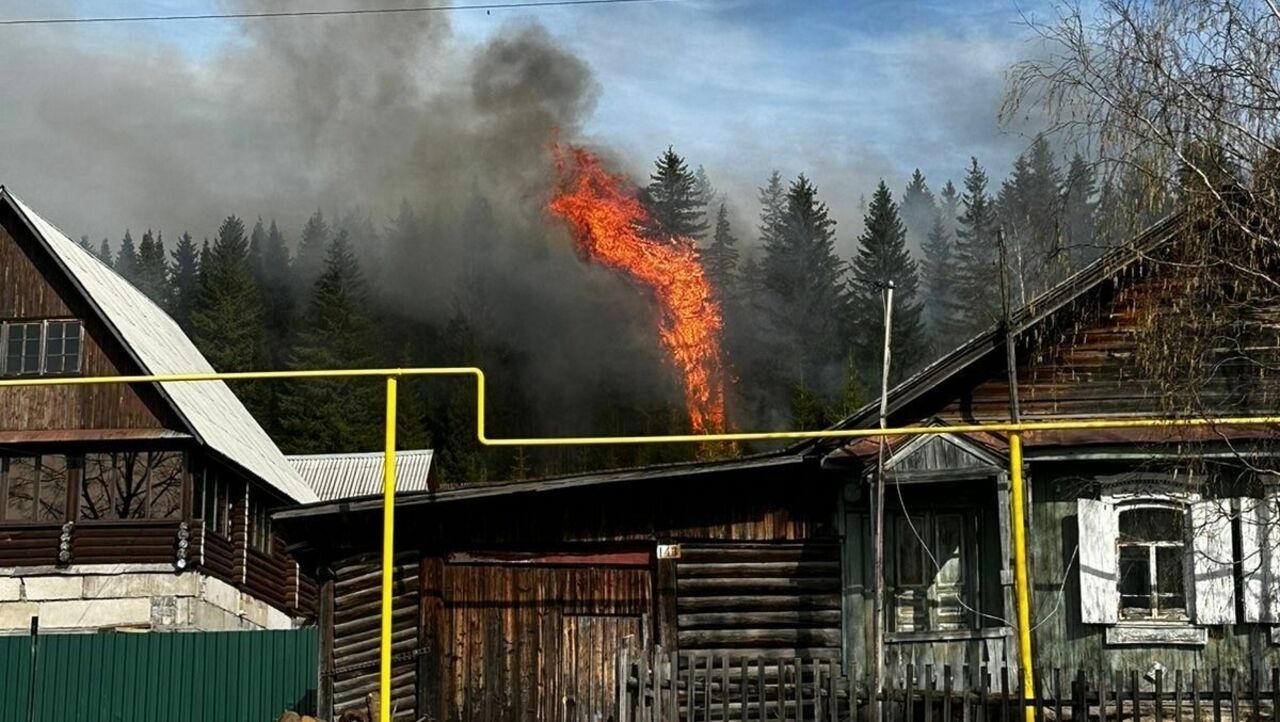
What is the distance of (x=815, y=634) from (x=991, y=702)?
484 cm

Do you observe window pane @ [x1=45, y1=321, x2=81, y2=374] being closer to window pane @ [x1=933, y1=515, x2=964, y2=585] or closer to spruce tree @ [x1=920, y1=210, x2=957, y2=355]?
window pane @ [x1=933, y1=515, x2=964, y2=585]

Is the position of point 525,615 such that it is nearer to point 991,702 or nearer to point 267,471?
point 991,702

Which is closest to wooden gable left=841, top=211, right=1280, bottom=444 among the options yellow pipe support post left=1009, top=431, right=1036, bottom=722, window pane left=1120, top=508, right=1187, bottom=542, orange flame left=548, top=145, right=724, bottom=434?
window pane left=1120, top=508, right=1187, bottom=542

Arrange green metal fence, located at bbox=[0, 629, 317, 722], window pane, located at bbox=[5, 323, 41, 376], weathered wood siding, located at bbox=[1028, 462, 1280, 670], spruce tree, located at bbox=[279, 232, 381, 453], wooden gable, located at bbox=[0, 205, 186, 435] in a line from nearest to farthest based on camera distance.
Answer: weathered wood siding, located at bbox=[1028, 462, 1280, 670]
green metal fence, located at bbox=[0, 629, 317, 722]
wooden gable, located at bbox=[0, 205, 186, 435]
window pane, located at bbox=[5, 323, 41, 376]
spruce tree, located at bbox=[279, 232, 381, 453]

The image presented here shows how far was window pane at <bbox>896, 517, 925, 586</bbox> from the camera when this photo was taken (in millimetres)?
18891

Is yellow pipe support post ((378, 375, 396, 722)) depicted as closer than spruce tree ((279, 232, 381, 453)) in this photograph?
Yes

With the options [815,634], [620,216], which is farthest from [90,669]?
[620,216]

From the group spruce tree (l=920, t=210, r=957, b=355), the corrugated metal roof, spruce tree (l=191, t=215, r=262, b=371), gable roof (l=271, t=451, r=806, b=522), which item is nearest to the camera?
gable roof (l=271, t=451, r=806, b=522)

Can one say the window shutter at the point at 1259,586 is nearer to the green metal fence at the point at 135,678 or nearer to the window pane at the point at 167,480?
the green metal fence at the point at 135,678

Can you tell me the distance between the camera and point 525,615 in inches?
755

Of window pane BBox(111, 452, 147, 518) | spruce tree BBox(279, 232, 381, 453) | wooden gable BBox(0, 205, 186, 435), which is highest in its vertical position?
spruce tree BBox(279, 232, 381, 453)

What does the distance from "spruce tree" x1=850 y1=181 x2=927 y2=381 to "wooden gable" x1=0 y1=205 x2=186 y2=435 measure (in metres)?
34.1

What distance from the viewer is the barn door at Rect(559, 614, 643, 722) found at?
61.8ft

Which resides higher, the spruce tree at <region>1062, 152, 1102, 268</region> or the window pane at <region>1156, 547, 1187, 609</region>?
the spruce tree at <region>1062, 152, 1102, 268</region>
